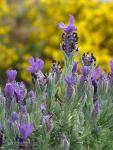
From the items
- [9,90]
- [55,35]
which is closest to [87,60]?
[9,90]

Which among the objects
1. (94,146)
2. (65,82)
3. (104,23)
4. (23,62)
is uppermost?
(104,23)

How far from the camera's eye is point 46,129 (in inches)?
104

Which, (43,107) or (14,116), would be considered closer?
(14,116)

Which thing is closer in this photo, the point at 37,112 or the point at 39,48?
the point at 37,112

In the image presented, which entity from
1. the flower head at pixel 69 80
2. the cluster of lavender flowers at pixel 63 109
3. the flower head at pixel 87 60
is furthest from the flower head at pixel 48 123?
the flower head at pixel 87 60

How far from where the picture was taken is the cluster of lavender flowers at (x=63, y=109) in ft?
8.82

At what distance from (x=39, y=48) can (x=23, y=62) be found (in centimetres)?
55

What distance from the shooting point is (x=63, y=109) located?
285cm

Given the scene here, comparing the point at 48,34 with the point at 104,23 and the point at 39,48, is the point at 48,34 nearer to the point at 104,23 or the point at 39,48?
the point at 39,48

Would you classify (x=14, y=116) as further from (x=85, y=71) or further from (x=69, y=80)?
(x=85, y=71)

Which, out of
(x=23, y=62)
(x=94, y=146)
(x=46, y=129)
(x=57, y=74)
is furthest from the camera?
(x=23, y=62)

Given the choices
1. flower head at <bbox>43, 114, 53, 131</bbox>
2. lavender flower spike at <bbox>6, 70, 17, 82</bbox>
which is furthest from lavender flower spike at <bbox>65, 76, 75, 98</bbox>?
lavender flower spike at <bbox>6, 70, 17, 82</bbox>

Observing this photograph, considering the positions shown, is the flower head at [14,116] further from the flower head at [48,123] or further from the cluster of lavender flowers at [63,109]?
the flower head at [48,123]

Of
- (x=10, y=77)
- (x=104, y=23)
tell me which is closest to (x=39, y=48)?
(x=104, y=23)
